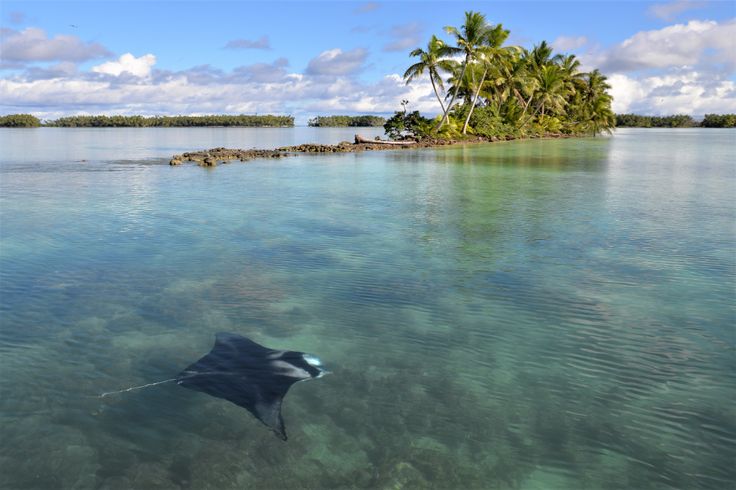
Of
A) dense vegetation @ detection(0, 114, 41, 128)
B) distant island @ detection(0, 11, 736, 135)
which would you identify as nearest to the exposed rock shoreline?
distant island @ detection(0, 11, 736, 135)

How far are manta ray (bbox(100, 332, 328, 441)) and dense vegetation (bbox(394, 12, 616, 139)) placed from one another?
4168cm

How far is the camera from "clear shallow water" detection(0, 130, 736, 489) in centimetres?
427

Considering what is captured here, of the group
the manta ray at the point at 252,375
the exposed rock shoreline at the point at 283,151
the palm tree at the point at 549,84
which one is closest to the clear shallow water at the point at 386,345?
the manta ray at the point at 252,375

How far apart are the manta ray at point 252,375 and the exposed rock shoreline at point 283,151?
2694 centimetres

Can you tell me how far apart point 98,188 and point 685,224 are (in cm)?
2106

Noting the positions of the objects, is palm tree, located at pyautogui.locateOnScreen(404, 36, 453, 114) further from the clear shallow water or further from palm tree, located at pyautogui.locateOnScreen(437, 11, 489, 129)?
the clear shallow water

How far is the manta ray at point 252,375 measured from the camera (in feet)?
16.4

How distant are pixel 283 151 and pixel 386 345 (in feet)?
127

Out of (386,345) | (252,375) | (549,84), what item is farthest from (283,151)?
(252,375)

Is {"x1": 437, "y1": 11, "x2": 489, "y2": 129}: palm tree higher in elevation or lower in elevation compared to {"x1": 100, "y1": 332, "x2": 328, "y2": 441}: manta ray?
higher

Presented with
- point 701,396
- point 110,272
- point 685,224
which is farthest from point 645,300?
point 110,272

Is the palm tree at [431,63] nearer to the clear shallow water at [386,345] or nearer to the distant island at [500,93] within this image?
the distant island at [500,93]

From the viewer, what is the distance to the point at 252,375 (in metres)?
5.49

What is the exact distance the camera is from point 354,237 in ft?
39.6
